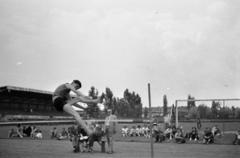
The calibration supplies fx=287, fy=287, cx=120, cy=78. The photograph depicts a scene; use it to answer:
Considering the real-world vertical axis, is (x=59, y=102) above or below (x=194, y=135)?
above

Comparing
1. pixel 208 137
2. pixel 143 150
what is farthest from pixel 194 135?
pixel 143 150

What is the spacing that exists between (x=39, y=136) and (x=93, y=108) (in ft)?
161

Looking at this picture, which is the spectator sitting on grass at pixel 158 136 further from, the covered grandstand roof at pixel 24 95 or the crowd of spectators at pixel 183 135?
the covered grandstand roof at pixel 24 95

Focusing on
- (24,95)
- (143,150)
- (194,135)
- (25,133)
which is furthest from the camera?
(24,95)

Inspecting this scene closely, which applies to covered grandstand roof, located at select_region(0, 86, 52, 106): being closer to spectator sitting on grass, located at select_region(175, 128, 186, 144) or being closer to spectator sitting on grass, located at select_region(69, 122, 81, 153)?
A: spectator sitting on grass, located at select_region(69, 122, 81, 153)

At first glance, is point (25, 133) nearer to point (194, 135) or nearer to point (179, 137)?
point (179, 137)

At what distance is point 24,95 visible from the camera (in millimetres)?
51906

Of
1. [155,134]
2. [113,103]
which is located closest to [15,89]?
[155,134]

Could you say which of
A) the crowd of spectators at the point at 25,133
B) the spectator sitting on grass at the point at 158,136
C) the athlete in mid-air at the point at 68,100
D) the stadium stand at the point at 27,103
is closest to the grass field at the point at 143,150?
the spectator sitting on grass at the point at 158,136

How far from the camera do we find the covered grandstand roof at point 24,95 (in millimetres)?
46119

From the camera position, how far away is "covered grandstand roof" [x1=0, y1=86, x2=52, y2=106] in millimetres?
46119

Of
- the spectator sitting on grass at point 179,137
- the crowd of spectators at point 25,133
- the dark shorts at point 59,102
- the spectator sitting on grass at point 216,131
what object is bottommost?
the crowd of spectators at point 25,133

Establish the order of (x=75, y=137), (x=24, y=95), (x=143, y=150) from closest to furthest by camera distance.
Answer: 1. (x=143, y=150)
2. (x=75, y=137)
3. (x=24, y=95)

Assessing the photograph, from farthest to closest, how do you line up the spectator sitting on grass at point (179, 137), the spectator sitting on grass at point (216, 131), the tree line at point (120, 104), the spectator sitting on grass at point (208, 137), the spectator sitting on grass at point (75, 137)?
the tree line at point (120, 104)
the spectator sitting on grass at point (216, 131)
the spectator sitting on grass at point (179, 137)
the spectator sitting on grass at point (208, 137)
the spectator sitting on grass at point (75, 137)
